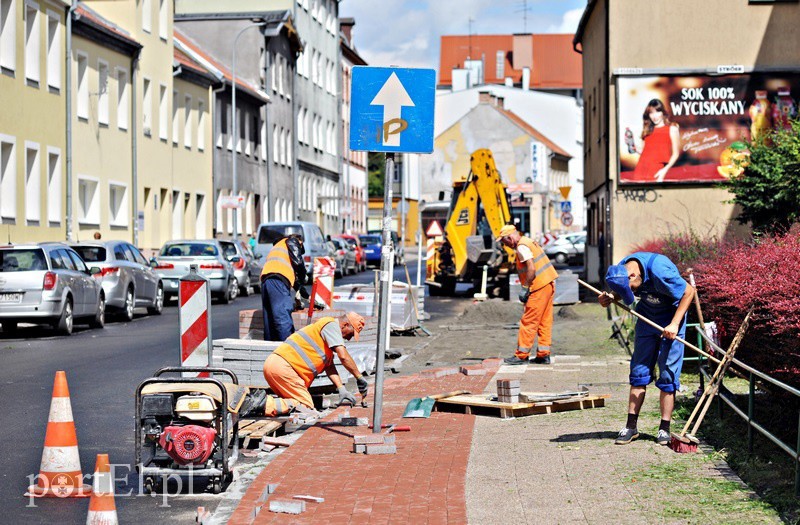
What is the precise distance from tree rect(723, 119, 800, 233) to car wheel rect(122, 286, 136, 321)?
1209 cm

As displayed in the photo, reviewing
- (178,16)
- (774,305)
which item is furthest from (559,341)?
(178,16)

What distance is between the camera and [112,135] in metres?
38.5

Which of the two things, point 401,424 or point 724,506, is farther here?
point 401,424

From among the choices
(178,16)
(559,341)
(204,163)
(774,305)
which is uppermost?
(178,16)

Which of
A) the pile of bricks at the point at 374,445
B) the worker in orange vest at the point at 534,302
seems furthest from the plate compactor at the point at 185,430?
the worker in orange vest at the point at 534,302

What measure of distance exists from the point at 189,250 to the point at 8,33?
697 cm

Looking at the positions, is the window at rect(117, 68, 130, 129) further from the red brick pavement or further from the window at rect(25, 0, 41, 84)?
the red brick pavement

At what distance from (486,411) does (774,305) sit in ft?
11.5

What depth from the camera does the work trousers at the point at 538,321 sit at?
16.4m

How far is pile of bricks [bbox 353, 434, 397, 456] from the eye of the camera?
9562mm

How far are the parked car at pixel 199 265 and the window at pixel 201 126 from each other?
613 inches

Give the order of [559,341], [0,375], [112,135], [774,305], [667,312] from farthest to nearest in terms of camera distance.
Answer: [112,135] → [559,341] → [0,375] → [667,312] → [774,305]

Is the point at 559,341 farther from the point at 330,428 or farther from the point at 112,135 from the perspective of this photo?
the point at 112,135

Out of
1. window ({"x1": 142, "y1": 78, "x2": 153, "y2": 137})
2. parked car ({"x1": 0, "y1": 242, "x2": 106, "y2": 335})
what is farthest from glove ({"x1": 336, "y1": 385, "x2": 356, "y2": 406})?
window ({"x1": 142, "y1": 78, "x2": 153, "y2": 137})
